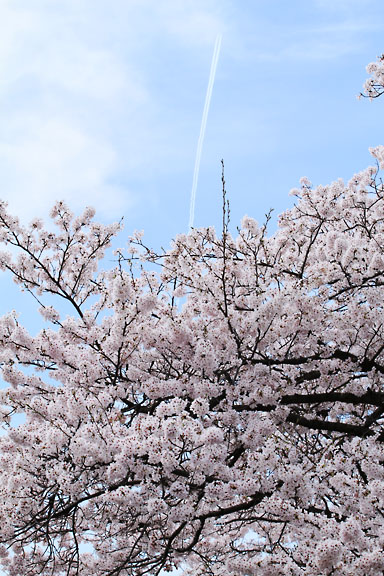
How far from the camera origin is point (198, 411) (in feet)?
18.8

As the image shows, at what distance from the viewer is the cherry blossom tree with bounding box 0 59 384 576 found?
5.72m

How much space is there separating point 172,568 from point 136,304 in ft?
11.7

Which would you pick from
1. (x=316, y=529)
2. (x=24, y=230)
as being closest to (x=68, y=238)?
(x=24, y=230)

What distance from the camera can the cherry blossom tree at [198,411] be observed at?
572cm

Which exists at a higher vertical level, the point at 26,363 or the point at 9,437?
the point at 26,363

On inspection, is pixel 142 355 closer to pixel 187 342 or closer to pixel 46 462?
pixel 187 342

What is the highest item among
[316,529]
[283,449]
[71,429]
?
[71,429]

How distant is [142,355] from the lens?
7.12m

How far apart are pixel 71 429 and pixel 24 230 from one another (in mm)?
4157

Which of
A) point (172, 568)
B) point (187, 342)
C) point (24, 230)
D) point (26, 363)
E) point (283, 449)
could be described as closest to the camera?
point (283, 449)

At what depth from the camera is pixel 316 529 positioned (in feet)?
22.3

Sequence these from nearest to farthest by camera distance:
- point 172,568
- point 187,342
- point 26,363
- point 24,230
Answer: point 187,342
point 172,568
point 26,363
point 24,230

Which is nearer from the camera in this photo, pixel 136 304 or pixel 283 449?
pixel 283 449

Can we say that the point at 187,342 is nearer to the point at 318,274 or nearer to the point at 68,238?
the point at 318,274
